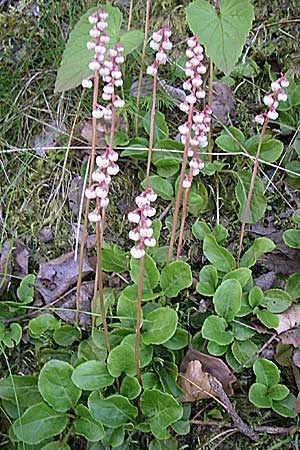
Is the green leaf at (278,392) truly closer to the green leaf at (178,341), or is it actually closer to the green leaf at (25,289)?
the green leaf at (178,341)

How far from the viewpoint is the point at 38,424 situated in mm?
1767

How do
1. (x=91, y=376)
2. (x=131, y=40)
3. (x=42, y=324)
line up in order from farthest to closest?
(x=42, y=324), (x=131, y=40), (x=91, y=376)

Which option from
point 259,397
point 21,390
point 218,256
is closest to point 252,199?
point 218,256

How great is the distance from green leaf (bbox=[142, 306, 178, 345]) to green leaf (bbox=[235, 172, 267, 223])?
1.77 feet

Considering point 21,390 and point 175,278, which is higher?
point 175,278

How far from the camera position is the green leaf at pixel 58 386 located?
1.79 m

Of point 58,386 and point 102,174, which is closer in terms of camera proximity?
point 102,174

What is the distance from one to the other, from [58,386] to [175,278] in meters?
0.51

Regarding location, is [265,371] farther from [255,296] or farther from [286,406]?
[255,296]

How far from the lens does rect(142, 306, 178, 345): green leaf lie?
1814mm

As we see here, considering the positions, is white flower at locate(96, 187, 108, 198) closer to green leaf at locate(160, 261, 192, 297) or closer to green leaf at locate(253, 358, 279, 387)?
green leaf at locate(160, 261, 192, 297)

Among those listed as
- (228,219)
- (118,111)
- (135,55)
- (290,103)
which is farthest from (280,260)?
(135,55)

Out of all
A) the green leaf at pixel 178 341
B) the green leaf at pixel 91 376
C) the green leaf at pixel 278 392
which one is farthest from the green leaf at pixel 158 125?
the green leaf at pixel 278 392

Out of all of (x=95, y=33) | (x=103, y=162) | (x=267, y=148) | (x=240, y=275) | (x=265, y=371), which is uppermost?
(x=95, y=33)
